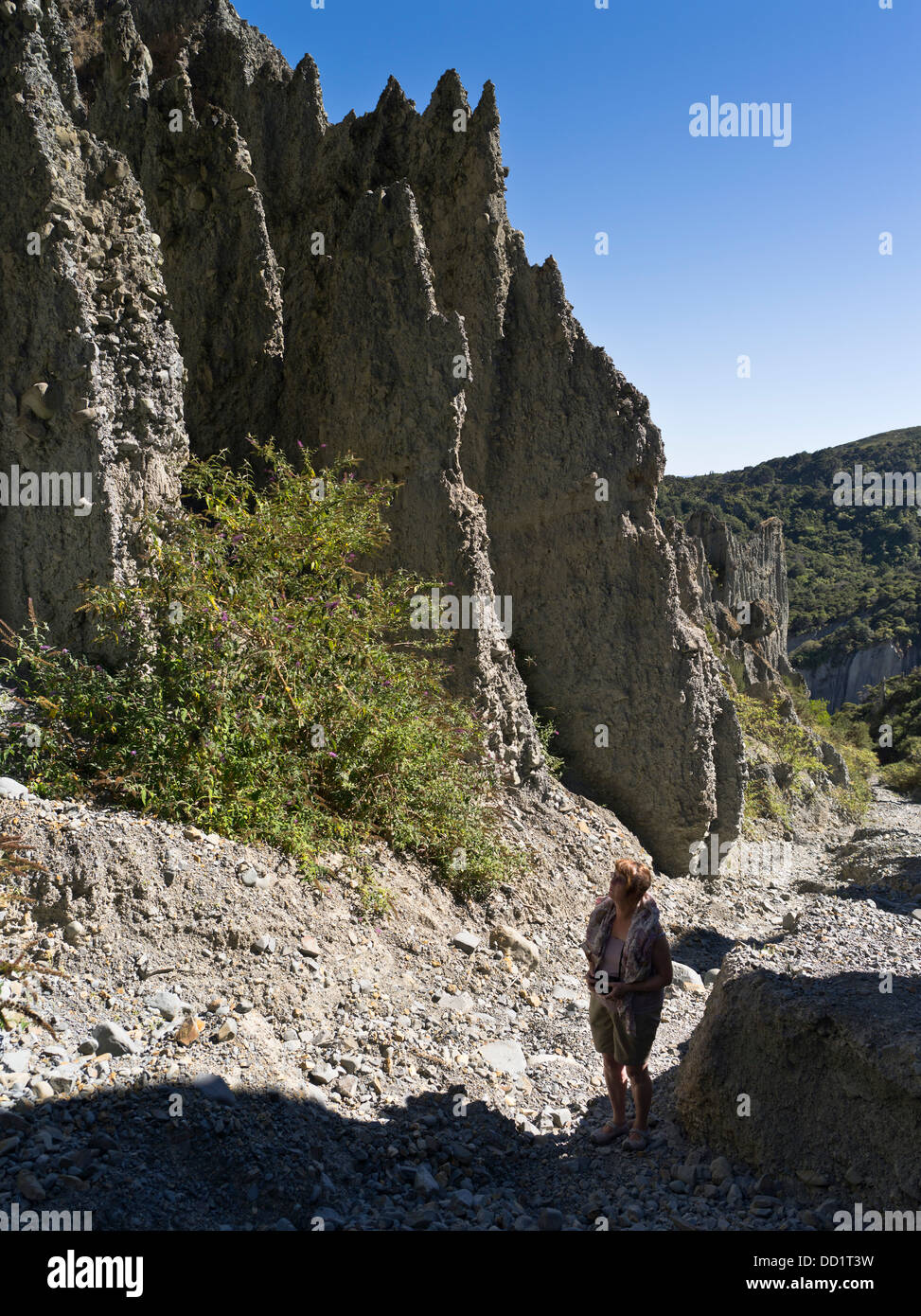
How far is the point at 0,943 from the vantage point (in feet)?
13.5

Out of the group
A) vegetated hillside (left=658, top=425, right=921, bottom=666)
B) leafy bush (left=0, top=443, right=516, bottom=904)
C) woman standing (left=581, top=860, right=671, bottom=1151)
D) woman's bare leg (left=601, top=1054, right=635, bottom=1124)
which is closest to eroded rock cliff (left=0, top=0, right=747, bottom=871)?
leafy bush (left=0, top=443, right=516, bottom=904)

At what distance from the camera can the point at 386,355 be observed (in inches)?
308

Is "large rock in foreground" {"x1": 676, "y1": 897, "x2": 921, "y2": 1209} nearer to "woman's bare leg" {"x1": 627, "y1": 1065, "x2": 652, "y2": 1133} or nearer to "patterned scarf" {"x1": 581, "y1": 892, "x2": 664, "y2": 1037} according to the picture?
"woman's bare leg" {"x1": 627, "y1": 1065, "x2": 652, "y2": 1133}

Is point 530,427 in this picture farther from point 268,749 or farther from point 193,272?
point 268,749

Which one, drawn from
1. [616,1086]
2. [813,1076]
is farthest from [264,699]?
[813,1076]

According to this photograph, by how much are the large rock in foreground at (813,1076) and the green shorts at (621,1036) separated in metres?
0.56

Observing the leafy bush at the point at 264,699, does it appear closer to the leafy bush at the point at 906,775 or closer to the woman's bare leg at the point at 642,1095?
the woman's bare leg at the point at 642,1095

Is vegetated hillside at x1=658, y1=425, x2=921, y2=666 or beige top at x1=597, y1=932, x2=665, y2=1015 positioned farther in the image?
vegetated hillside at x1=658, y1=425, x2=921, y2=666

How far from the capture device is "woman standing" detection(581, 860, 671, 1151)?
4.25 meters

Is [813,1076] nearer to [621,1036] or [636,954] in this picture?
[621,1036]

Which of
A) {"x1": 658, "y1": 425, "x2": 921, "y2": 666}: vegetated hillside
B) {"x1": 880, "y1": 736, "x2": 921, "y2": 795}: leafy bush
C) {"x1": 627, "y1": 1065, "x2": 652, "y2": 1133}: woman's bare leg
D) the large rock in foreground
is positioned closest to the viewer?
the large rock in foreground

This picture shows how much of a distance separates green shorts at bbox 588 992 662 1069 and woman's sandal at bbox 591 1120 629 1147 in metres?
0.39

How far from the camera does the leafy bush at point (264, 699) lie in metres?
5.27

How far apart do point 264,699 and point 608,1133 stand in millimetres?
3386
